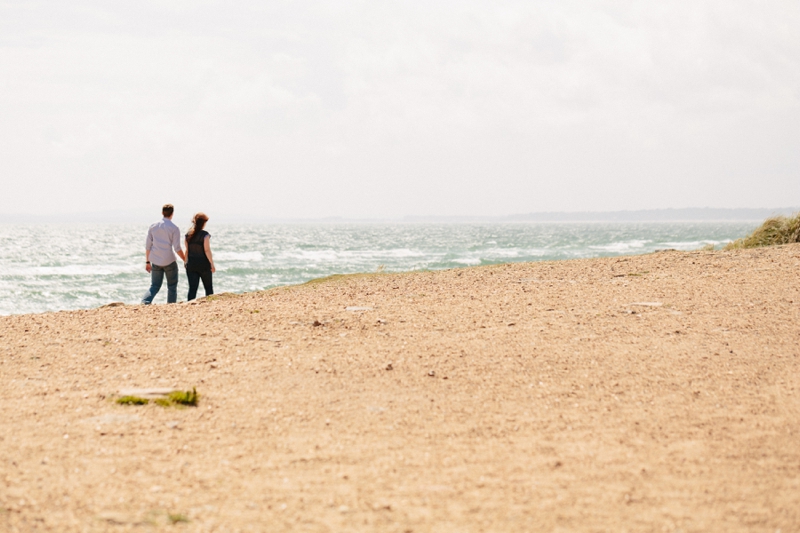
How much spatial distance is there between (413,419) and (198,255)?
25.1 feet

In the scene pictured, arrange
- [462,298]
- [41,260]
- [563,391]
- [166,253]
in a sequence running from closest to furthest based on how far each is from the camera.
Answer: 1. [563,391]
2. [462,298]
3. [166,253]
4. [41,260]

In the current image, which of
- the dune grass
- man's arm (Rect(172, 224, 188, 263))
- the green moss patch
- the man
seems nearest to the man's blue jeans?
the man

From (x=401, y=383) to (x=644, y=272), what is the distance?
7.20 metres

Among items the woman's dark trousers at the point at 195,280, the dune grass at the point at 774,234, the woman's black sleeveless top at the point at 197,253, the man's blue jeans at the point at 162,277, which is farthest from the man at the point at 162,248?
the dune grass at the point at 774,234

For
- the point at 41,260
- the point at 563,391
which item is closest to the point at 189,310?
the point at 563,391

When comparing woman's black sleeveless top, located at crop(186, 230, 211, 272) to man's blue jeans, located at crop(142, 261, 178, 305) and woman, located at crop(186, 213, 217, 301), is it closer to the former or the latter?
woman, located at crop(186, 213, 217, 301)

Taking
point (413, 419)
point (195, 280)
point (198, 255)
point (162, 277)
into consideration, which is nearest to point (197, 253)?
point (198, 255)

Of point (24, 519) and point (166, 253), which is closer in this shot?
point (24, 519)

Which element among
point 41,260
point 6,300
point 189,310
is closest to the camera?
point 189,310

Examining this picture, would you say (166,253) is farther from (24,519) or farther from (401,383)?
(24,519)

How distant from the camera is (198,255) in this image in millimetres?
11406

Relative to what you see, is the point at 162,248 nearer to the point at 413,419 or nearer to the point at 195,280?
the point at 195,280

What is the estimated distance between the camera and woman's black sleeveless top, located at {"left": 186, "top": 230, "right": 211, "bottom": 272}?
1133 cm

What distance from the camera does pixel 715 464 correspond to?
4.00 meters
